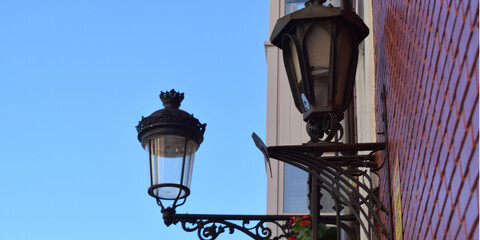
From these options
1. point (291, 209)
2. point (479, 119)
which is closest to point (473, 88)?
point (479, 119)

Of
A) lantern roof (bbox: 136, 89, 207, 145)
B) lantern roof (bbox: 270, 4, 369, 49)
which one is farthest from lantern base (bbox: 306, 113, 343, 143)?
lantern roof (bbox: 136, 89, 207, 145)

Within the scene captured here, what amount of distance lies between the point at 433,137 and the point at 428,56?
312 mm

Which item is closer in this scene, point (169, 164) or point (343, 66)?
point (343, 66)

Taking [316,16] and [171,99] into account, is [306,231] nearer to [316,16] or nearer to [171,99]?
[171,99]

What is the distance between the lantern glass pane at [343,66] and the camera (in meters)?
4.71

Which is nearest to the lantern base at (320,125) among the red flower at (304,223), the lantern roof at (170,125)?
the red flower at (304,223)

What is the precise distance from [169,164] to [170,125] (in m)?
0.30

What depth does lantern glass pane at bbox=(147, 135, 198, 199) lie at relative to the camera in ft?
22.0

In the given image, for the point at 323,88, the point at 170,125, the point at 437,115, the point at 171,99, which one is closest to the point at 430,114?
the point at 437,115

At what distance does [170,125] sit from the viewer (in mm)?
6699

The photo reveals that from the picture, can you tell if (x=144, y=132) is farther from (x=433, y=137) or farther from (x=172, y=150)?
(x=433, y=137)

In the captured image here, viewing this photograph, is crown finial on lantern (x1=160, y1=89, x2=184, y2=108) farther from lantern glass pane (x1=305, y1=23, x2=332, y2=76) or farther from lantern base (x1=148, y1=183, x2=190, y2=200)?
lantern glass pane (x1=305, y1=23, x2=332, y2=76)

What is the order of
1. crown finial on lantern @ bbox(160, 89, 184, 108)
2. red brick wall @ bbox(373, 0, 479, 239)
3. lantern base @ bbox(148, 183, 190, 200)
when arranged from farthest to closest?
crown finial on lantern @ bbox(160, 89, 184, 108) → lantern base @ bbox(148, 183, 190, 200) → red brick wall @ bbox(373, 0, 479, 239)

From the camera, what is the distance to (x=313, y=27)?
4.76 meters
